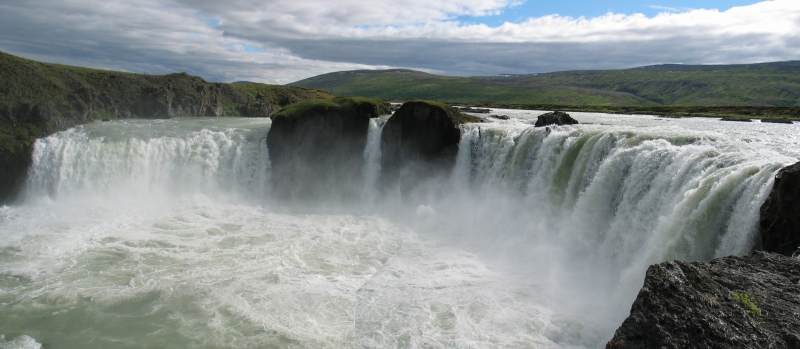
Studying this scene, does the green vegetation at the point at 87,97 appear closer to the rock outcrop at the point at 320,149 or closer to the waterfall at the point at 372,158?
the rock outcrop at the point at 320,149

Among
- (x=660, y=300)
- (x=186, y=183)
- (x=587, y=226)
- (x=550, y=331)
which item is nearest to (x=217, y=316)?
(x=550, y=331)

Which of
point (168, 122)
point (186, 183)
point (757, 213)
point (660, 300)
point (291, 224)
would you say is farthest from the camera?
point (168, 122)

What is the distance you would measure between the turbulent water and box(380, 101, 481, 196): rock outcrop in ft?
3.38

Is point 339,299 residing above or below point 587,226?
below

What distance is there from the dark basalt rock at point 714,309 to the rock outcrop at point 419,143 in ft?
62.8

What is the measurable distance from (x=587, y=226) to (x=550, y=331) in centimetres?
615

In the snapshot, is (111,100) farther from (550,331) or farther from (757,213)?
(757,213)

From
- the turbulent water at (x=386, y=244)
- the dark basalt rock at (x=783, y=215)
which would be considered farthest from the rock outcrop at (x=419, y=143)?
the dark basalt rock at (x=783, y=215)

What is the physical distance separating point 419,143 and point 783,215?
18721mm

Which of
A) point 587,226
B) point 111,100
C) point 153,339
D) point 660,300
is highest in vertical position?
point 111,100

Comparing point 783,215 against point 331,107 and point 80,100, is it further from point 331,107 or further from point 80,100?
point 80,100

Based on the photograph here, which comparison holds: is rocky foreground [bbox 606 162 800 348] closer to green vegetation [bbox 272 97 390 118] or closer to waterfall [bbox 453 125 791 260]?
waterfall [bbox 453 125 791 260]

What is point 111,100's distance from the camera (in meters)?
39.0

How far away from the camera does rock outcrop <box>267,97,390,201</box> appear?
2884cm
